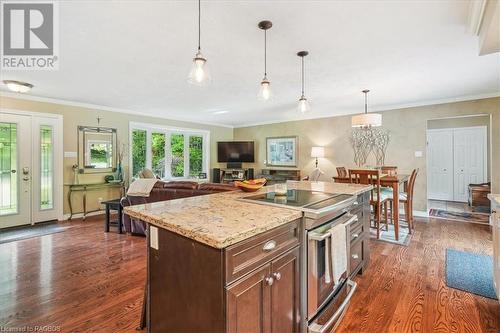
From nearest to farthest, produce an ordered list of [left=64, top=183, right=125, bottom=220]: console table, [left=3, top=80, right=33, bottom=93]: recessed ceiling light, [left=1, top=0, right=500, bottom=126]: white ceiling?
1. [left=1, top=0, right=500, bottom=126]: white ceiling
2. [left=3, top=80, right=33, bottom=93]: recessed ceiling light
3. [left=64, top=183, right=125, bottom=220]: console table

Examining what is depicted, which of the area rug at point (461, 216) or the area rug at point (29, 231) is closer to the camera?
the area rug at point (29, 231)

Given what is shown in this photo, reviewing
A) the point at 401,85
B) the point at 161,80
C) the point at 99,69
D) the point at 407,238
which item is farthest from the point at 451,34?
the point at 99,69

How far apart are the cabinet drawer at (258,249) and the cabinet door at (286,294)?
0.06 m

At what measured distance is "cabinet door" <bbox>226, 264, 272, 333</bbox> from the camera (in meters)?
1.07

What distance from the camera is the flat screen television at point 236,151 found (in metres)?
7.70

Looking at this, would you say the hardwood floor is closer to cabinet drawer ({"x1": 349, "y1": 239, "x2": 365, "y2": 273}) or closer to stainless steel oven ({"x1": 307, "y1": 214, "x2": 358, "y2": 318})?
cabinet drawer ({"x1": 349, "y1": 239, "x2": 365, "y2": 273})

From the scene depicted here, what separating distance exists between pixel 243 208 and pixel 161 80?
2.91 metres

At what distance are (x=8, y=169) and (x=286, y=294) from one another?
532 cm

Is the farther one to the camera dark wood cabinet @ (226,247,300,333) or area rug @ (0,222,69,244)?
area rug @ (0,222,69,244)

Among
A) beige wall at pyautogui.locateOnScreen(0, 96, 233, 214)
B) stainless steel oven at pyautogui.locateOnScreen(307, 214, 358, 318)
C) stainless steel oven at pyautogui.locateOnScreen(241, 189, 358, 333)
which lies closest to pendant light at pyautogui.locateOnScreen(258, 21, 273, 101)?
stainless steel oven at pyautogui.locateOnScreen(241, 189, 358, 333)

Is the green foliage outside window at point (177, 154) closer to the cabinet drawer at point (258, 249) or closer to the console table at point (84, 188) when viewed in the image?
the console table at point (84, 188)

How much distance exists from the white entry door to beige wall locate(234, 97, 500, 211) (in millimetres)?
5140

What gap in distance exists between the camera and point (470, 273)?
2.61m

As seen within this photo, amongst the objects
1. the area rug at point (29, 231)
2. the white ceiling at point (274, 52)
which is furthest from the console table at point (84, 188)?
the white ceiling at point (274, 52)
